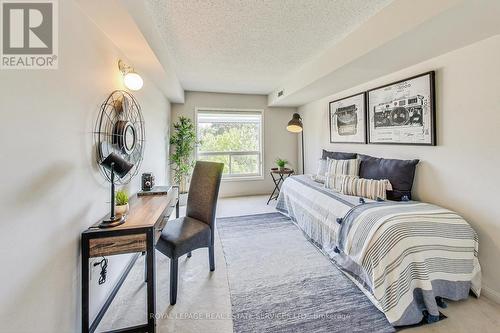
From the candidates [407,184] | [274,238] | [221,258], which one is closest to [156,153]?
[221,258]

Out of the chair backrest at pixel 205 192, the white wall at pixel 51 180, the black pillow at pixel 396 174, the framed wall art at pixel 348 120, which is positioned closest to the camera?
the white wall at pixel 51 180

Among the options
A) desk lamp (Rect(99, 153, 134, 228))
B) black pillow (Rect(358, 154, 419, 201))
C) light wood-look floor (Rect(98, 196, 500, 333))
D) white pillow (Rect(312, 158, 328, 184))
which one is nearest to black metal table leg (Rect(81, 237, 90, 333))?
desk lamp (Rect(99, 153, 134, 228))

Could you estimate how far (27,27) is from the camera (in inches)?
46.3

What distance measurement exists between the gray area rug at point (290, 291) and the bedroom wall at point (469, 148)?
117 centimetres

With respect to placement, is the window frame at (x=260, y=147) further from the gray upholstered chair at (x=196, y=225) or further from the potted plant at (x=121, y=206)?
the potted plant at (x=121, y=206)

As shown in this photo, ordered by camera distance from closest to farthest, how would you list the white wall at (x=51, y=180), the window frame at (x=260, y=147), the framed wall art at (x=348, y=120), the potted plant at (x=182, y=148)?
the white wall at (x=51, y=180) < the framed wall art at (x=348, y=120) < the potted plant at (x=182, y=148) < the window frame at (x=260, y=147)

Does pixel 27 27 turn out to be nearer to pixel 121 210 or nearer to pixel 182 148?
pixel 121 210

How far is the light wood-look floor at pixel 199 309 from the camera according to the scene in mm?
1541

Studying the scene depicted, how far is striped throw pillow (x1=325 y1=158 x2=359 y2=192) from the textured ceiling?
5.01 ft

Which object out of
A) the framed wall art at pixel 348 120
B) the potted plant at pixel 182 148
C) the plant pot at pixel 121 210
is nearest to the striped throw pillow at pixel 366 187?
the framed wall art at pixel 348 120

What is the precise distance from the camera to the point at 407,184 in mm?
2422

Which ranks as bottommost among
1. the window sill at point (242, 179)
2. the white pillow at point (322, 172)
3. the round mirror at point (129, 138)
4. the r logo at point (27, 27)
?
the window sill at point (242, 179)

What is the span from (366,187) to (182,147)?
11.2ft

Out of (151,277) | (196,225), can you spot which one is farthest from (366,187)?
(151,277)
